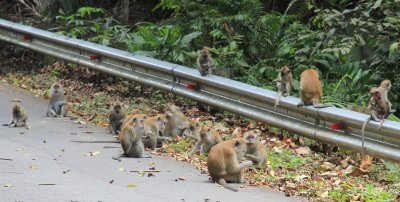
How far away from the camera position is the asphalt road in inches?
360

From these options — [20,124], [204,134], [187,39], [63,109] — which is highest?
[187,39]

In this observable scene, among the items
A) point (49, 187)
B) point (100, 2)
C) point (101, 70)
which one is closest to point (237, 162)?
point (49, 187)

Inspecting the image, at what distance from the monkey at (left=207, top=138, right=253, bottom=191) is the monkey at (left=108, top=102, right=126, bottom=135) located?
10.1 feet

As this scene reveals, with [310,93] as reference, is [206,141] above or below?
below

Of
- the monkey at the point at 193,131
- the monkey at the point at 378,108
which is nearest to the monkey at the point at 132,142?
the monkey at the point at 193,131

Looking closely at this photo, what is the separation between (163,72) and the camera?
14852 millimetres

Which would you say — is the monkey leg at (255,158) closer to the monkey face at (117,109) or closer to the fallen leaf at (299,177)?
the fallen leaf at (299,177)

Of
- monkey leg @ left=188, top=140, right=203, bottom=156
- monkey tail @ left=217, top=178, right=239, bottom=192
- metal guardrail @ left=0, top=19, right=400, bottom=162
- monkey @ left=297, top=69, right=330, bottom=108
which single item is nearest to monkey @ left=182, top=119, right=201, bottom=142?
monkey leg @ left=188, top=140, right=203, bottom=156

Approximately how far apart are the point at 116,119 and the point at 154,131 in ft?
3.45

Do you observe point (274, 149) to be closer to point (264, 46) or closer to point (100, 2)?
point (264, 46)

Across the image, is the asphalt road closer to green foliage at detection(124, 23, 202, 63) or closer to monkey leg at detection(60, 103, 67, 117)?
monkey leg at detection(60, 103, 67, 117)

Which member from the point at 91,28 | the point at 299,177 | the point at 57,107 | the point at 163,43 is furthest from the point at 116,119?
the point at 91,28

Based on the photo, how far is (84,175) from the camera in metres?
10.1

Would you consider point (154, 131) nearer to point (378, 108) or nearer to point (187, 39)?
point (378, 108)
